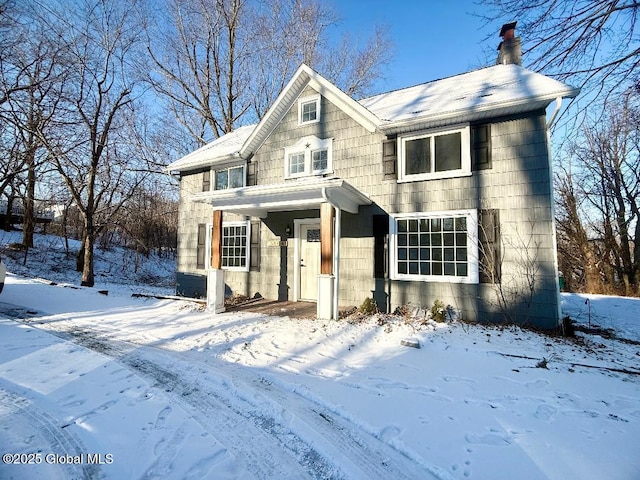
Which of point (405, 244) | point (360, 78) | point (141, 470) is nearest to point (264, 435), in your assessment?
point (141, 470)

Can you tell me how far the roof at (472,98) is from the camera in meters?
6.12

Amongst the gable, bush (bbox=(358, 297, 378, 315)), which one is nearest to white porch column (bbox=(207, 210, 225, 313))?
the gable

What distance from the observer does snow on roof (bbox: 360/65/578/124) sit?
241 inches

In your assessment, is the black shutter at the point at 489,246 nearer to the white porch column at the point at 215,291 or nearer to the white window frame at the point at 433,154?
the white window frame at the point at 433,154

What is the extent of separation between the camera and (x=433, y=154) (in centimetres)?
715

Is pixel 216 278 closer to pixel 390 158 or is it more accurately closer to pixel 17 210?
pixel 390 158

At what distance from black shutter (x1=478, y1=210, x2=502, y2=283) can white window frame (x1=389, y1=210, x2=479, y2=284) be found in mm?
108

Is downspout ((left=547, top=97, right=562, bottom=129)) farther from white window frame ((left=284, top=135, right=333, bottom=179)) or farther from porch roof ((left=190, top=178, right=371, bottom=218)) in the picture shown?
white window frame ((left=284, top=135, right=333, bottom=179))

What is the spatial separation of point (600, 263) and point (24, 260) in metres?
26.7

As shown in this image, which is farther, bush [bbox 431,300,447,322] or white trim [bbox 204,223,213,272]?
white trim [bbox 204,223,213,272]

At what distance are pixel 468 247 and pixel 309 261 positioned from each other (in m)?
4.11

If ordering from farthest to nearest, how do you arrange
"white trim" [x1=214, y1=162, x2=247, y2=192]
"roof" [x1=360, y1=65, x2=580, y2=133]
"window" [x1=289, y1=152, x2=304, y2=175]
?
"white trim" [x1=214, y1=162, x2=247, y2=192], "window" [x1=289, y1=152, x2=304, y2=175], "roof" [x1=360, y1=65, x2=580, y2=133]

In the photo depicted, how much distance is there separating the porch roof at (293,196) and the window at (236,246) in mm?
1677

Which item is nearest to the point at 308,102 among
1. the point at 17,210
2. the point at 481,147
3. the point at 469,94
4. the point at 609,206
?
the point at 469,94
